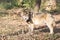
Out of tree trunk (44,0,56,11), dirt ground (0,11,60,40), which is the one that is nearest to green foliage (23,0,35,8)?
tree trunk (44,0,56,11)

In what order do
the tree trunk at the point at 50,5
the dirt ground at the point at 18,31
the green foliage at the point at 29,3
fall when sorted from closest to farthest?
the dirt ground at the point at 18,31 < the tree trunk at the point at 50,5 < the green foliage at the point at 29,3

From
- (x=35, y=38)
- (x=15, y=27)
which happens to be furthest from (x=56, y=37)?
(x=15, y=27)

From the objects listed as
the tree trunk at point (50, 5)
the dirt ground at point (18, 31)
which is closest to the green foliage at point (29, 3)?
the tree trunk at point (50, 5)

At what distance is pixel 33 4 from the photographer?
15.5 metres

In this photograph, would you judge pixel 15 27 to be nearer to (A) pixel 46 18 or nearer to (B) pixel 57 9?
(A) pixel 46 18

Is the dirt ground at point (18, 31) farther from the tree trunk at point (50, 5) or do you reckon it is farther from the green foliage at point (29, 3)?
Answer: the green foliage at point (29, 3)

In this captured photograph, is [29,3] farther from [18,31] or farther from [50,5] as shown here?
[18,31]

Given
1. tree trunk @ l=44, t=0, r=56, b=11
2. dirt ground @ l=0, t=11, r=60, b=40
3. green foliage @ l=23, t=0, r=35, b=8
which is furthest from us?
green foliage @ l=23, t=0, r=35, b=8

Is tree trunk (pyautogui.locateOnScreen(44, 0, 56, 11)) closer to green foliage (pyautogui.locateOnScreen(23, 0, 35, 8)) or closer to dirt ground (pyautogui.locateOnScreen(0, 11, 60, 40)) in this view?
green foliage (pyautogui.locateOnScreen(23, 0, 35, 8))

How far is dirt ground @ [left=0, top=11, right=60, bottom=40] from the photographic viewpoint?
887 cm

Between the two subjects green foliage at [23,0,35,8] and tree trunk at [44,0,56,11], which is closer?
tree trunk at [44,0,56,11]

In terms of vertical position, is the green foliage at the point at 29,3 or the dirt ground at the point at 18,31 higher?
the green foliage at the point at 29,3

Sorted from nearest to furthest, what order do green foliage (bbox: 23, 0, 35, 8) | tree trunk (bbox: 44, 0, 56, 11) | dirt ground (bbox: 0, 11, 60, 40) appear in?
dirt ground (bbox: 0, 11, 60, 40) < tree trunk (bbox: 44, 0, 56, 11) < green foliage (bbox: 23, 0, 35, 8)

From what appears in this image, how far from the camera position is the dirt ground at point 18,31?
887 cm
